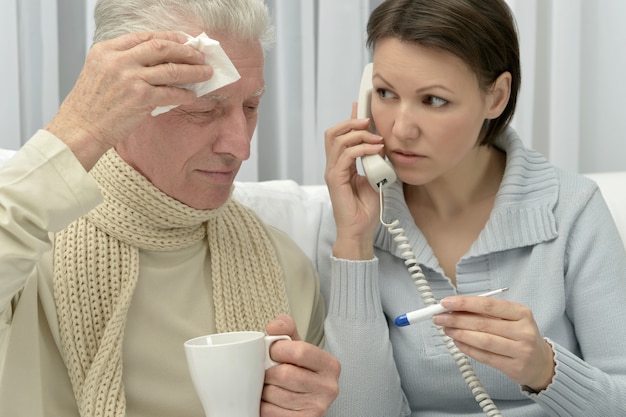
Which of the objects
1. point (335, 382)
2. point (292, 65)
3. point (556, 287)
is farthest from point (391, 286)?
point (292, 65)

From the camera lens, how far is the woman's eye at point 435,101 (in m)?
1.50

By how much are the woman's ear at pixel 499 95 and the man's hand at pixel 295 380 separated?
0.62 m

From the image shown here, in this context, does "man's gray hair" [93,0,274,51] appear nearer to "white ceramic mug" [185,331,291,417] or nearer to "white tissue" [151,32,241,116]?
"white tissue" [151,32,241,116]

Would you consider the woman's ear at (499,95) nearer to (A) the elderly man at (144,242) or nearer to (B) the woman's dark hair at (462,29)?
(B) the woman's dark hair at (462,29)

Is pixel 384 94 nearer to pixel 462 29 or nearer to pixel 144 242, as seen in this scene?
pixel 462 29

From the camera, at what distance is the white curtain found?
2031mm

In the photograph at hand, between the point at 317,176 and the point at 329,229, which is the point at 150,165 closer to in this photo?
the point at 329,229

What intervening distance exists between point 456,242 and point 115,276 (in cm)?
68

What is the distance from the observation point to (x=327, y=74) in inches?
89.0

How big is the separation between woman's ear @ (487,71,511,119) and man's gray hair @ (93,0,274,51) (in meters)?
0.49

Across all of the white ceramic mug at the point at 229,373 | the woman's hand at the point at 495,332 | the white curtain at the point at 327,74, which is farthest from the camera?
the white curtain at the point at 327,74

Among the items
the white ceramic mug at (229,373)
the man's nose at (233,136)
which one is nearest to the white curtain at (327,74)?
the man's nose at (233,136)

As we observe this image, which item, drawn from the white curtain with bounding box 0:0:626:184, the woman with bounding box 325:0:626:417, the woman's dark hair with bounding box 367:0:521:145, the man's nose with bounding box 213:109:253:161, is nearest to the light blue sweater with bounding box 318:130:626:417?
the woman with bounding box 325:0:626:417

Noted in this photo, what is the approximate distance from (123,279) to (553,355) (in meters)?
0.71
